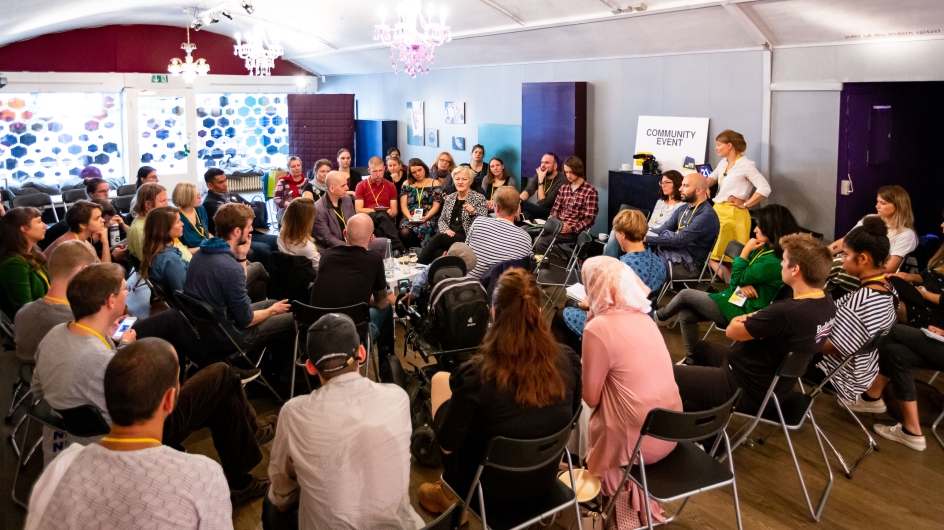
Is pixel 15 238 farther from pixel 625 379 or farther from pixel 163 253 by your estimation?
pixel 625 379

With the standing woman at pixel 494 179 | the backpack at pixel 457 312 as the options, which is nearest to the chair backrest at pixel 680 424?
the backpack at pixel 457 312

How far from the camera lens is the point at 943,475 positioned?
4.11m

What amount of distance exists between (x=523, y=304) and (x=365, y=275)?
1974 mm

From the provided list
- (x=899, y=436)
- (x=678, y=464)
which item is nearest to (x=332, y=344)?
(x=678, y=464)

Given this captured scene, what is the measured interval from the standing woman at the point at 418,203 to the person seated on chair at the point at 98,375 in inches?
176

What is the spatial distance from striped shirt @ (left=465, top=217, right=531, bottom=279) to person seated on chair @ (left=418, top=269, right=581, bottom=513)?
2.24 metres

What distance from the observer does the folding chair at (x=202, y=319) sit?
431cm

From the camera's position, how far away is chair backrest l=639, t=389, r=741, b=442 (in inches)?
120

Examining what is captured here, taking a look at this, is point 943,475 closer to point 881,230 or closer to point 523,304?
point 881,230

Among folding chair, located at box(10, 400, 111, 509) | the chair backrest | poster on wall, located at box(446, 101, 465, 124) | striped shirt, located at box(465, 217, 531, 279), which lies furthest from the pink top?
poster on wall, located at box(446, 101, 465, 124)

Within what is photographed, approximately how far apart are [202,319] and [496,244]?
2010 millimetres

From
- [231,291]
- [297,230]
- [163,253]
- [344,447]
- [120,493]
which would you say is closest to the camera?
[120,493]

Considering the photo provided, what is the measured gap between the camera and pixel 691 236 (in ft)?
21.0

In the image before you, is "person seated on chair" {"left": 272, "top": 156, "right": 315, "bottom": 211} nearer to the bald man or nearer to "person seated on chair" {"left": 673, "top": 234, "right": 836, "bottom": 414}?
the bald man
